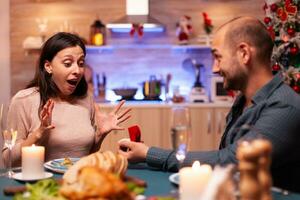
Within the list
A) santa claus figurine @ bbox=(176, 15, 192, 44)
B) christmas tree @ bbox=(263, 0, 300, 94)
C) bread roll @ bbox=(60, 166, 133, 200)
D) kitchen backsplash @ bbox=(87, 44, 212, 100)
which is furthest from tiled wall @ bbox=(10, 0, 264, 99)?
bread roll @ bbox=(60, 166, 133, 200)

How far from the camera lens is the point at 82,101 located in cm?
295

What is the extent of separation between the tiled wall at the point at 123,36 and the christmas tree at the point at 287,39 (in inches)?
38.3

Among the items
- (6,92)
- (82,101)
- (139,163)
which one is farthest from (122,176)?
(6,92)

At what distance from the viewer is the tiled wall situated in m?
5.62

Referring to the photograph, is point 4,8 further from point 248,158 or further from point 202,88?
point 248,158

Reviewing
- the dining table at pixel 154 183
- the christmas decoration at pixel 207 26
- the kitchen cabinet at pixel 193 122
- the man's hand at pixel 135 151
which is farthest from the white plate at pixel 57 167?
the christmas decoration at pixel 207 26

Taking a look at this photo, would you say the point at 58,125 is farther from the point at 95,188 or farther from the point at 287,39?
the point at 287,39

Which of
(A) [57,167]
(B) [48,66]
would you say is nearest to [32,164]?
(A) [57,167]

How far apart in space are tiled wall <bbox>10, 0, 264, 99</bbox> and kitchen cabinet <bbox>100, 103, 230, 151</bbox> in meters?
0.60

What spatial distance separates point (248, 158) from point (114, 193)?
15.1 inches

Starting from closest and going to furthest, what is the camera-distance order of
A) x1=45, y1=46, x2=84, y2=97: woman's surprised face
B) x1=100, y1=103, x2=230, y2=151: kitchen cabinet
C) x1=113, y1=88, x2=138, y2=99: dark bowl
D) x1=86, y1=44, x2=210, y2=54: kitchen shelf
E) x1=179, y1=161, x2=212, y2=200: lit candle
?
1. x1=179, y1=161, x2=212, y2=200: lit candle
2. x1=45, y1=46, x2=84, y2=97: woman's surprised face
3. x1=100, y1=103, x2=230, y2=151: kitchen cabinet
4. x1=113, y1=88, x2=138, y2=99: dark bowl
5. x1=86, y1=44, x2=210, y2=54: kitchen shelf

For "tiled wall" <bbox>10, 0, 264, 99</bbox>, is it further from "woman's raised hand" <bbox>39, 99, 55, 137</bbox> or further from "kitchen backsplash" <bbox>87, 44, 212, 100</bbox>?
"woman's raised hand" <bbox>39, 99, 55, 137</bbox>

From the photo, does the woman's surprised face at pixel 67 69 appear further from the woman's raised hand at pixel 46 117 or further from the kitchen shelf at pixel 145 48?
the kitchen shelf at pixel 145 48

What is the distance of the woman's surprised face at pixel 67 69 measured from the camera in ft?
9.20
